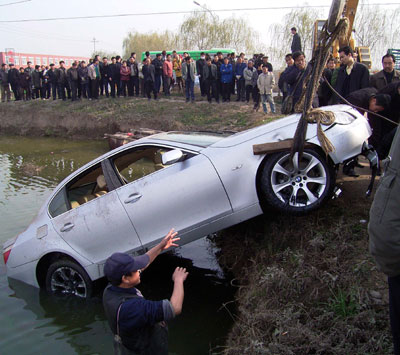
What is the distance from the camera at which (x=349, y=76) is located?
7.75 metres

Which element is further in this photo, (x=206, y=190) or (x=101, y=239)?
(x=101, y=239)

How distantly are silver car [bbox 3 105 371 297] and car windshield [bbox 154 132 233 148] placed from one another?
1 centimetres

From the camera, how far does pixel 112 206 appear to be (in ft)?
15.9

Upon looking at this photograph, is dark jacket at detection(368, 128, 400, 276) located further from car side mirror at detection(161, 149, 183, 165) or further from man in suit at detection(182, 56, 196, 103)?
man in suit at detection(182, 56, 196, 103)

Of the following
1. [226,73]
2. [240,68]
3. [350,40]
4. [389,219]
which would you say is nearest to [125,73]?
[226,73]

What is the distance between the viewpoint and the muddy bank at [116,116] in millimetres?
16188

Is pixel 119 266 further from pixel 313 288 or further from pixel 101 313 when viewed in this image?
pixel 101 313

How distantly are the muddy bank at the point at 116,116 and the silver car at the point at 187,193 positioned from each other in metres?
9.58

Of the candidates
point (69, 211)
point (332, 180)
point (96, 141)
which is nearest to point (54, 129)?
point (96, 141)

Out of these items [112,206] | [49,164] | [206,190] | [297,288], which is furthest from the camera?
[49,164]

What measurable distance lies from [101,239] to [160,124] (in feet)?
41.8

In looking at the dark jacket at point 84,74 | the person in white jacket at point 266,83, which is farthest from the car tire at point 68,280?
the dark jacket at point 84,74

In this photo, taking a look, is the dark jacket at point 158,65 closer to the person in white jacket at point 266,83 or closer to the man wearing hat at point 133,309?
the person in white jacket at point 266,83

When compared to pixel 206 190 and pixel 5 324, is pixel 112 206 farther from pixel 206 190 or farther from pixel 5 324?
pixel 5 324
